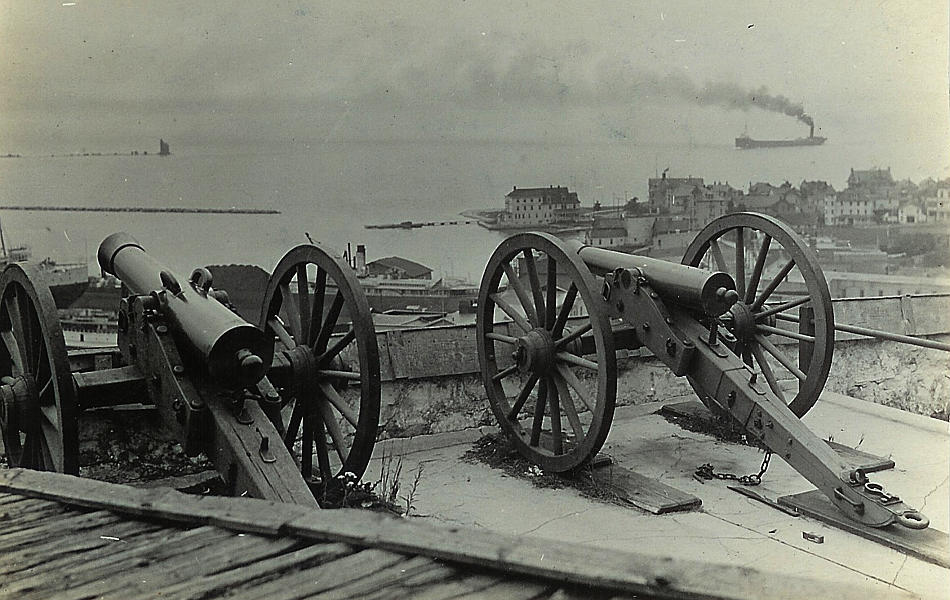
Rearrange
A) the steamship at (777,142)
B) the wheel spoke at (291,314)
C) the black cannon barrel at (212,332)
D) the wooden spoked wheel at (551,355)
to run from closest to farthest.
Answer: the black cannon barrel at (212,332), the wheel spoke at (291,314), the wooden spoked wheel at (551,355), the steamship at (777,142)

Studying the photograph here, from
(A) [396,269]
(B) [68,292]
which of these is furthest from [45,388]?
(A) [396,269]

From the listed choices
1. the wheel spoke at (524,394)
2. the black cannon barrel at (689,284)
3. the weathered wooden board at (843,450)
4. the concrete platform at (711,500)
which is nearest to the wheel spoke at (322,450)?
the concrete platform at (711,500)

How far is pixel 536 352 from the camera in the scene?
5.50 meters

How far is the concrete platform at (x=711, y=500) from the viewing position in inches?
163

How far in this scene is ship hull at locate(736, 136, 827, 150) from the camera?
9.58m

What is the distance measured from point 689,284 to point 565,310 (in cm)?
73

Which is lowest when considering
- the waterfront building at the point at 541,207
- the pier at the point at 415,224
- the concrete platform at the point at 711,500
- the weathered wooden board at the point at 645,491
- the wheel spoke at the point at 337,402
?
the concrete platform at the point at 711,500

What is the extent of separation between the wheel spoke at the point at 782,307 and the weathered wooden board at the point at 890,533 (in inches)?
59.3

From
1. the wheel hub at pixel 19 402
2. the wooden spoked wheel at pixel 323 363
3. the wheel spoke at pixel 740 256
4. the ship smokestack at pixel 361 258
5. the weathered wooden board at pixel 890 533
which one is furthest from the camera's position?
the ship smokestack at pixel 361 258

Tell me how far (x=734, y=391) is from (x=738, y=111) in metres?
5.23

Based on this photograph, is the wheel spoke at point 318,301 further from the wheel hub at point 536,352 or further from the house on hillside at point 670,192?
the house on hillside at point 670,192

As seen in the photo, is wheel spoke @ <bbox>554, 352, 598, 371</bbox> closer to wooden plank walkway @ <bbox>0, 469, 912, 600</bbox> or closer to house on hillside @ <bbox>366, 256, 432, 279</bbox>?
house on hillside @ <bbox>366, 256, 432, 279</bbox>

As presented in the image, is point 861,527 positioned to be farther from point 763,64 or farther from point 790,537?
point 763,64

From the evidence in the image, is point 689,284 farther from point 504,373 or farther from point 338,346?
point 338,346
